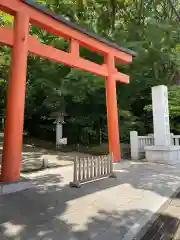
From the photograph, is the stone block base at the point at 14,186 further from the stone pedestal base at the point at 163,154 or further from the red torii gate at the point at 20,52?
the stone pedestal base at the point at 163,154

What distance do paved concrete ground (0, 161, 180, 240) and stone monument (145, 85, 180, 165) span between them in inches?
179

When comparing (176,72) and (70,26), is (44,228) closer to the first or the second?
(70,26)

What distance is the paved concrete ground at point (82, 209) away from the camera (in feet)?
10.6

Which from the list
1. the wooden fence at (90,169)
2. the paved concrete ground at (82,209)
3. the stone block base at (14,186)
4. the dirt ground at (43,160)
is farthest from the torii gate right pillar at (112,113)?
the stone block base at (14,186)

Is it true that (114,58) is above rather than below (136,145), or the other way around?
above

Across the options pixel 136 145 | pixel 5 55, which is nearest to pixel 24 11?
pixel 5 55

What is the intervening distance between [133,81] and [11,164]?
1106 centimetres

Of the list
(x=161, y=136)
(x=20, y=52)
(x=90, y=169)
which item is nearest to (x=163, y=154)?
(x=161, y=136)

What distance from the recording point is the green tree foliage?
13.0 metres

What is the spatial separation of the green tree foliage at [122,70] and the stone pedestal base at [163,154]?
258 centimetres

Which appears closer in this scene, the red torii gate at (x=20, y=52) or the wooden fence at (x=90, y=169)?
the red torii gate at (x=20, y=52)

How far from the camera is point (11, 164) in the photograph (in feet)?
17.3

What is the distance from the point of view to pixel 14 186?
523cm

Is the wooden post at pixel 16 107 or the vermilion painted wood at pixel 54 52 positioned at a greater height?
the vermilion painted wood at pixel 54 52
